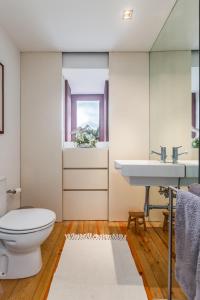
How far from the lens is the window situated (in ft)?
12.0

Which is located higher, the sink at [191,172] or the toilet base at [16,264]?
the sink at [191,172]

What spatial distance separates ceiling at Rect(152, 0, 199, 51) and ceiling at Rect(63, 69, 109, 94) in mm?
988

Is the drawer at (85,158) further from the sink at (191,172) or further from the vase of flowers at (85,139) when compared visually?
the sink at (191,172)

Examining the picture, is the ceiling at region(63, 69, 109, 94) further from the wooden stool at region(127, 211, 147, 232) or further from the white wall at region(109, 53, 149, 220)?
the wooden stool at region(127, 211, 147, 232)

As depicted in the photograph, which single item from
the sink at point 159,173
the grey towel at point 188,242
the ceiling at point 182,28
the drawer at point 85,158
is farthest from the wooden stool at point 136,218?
the ceiling at point 182,28

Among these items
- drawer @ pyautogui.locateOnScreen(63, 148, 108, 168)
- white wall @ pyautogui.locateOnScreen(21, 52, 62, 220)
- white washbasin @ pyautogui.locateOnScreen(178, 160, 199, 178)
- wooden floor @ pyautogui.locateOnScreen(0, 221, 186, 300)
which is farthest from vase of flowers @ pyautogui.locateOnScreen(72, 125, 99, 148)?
white washbasin @ pyautogui.locateOnScreen(178, 160, 199, 178)

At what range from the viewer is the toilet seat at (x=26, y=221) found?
1.76 m

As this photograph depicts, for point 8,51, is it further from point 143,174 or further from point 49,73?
point 143,174

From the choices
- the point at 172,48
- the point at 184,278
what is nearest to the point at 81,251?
the point at 184,278

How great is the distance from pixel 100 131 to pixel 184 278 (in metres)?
2.69

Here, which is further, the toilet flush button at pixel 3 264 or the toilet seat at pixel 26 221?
the toilet flush button at pixel 3 264

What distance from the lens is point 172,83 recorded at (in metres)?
2.29

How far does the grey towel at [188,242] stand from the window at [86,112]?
2434 mm

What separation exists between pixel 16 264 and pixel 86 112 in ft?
8.01
